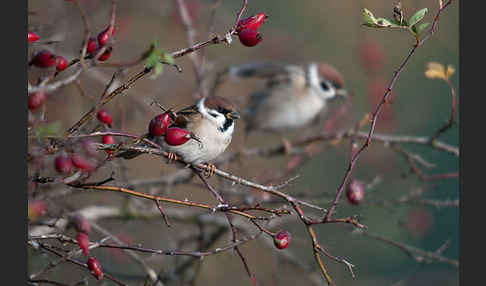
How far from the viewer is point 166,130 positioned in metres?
1.54

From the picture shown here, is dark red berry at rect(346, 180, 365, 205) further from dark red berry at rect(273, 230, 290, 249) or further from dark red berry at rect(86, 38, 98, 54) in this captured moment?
dark red berry at rect(86, 38, 98, 54)

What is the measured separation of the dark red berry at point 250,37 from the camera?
4.66ft

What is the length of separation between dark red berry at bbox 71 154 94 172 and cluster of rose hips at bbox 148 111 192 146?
21 cm

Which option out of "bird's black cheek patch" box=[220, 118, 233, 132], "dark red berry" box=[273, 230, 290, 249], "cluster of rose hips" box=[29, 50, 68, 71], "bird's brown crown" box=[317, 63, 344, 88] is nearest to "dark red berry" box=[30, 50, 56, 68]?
"cluster of rose hips" box=[29, 50, 68, 71]

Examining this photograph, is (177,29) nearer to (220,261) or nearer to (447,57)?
(220,261)

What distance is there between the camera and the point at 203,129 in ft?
8.46

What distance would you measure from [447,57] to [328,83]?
1.64 m

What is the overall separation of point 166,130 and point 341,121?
4.07 metres

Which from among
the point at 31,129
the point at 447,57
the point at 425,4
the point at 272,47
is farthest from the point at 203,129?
the point at 447,57

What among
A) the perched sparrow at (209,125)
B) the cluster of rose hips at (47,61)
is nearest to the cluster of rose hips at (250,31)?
the cluster of rose hips at (47,61)

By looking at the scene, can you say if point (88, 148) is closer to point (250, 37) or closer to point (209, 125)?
point (250, 37)

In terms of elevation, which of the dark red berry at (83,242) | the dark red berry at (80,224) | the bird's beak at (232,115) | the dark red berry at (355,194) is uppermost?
the dark red berry at (80,224)

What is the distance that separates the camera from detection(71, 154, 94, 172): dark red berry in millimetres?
1280

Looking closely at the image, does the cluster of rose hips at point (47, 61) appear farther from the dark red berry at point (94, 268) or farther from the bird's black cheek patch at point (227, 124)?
the bird's black cheek patch at point (227, 124)
